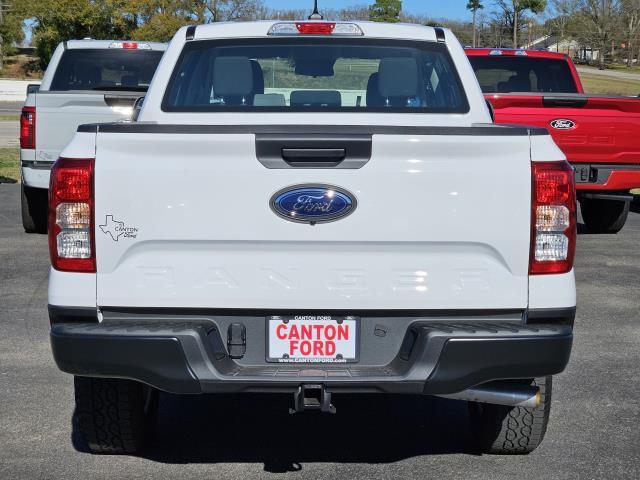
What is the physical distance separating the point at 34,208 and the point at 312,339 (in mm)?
7648

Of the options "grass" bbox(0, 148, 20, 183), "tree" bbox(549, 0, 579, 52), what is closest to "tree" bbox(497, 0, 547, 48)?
"tree" bbox(549, 0, 579, 52)

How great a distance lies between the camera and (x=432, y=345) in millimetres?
3785

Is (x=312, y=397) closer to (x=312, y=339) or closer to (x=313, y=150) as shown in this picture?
(x=312, y=339)

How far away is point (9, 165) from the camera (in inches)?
741

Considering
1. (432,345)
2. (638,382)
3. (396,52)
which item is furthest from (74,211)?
(638,382)

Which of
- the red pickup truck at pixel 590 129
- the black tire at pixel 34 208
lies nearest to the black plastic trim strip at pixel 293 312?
the red pickup truck at pixel 590 129

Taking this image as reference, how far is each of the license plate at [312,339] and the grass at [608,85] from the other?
2096 inches

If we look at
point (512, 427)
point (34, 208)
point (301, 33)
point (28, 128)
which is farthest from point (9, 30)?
point (512, 427)

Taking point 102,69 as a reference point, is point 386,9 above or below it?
above

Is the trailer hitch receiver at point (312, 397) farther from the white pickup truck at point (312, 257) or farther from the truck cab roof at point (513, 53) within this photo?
the truck cab roof at point (513, 53)

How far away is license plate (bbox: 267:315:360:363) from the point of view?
3.86m

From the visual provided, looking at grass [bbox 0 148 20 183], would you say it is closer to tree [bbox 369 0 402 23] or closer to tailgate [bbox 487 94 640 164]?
tailgate [bbox 487 94 640 164]

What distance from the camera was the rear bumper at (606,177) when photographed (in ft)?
34.2

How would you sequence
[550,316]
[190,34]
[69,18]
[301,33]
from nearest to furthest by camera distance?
[550,316]
[301,33]
[190,34]
[69,18]
